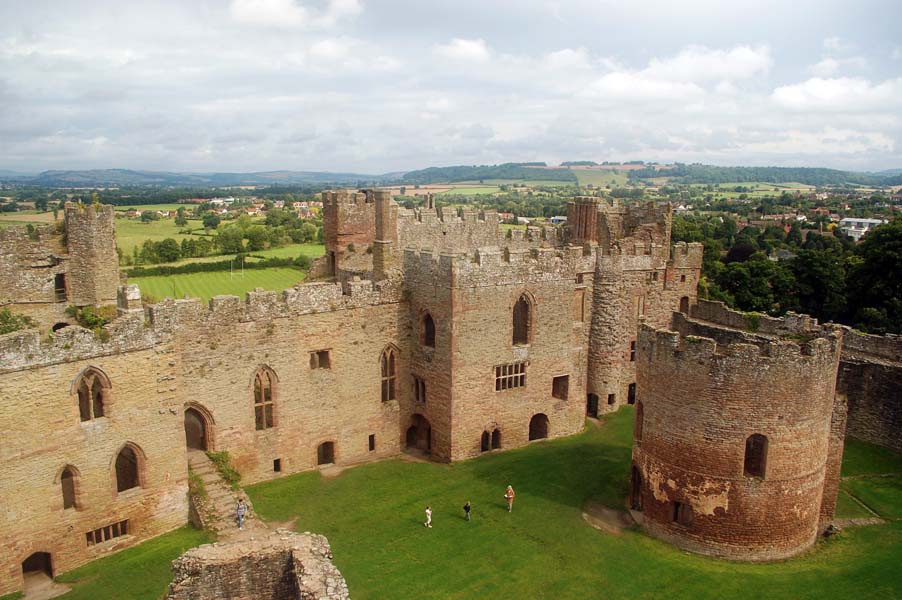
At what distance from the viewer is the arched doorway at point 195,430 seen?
25.1 meters

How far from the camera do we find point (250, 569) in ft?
50.4

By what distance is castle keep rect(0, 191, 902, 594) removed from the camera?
67.9ft

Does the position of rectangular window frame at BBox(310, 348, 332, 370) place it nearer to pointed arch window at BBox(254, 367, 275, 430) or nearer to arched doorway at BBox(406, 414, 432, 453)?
pointed arch window at BBox(254, 367, 275, 430)

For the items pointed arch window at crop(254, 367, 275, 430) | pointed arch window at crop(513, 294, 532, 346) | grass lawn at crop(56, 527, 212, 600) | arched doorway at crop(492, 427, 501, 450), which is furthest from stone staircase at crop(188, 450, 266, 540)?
pointed arch window at crop(513, 294, 532, 346)

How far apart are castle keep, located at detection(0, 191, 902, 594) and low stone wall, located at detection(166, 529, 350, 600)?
25.0 feet

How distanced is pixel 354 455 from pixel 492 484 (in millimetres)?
6105

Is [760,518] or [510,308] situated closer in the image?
[760,518]

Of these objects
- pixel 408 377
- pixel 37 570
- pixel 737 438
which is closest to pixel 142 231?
pixel 408 377

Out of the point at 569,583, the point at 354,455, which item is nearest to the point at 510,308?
the point at 354,455

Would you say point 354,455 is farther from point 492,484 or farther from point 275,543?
point 275,543

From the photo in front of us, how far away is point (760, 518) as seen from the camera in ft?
71.0

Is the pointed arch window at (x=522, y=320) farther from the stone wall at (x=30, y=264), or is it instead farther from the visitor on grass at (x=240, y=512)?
the stone wall at (x=30, y=264)

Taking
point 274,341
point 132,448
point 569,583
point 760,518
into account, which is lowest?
point 569,583

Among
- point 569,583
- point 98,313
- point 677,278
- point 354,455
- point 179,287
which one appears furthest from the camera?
point 179,287
